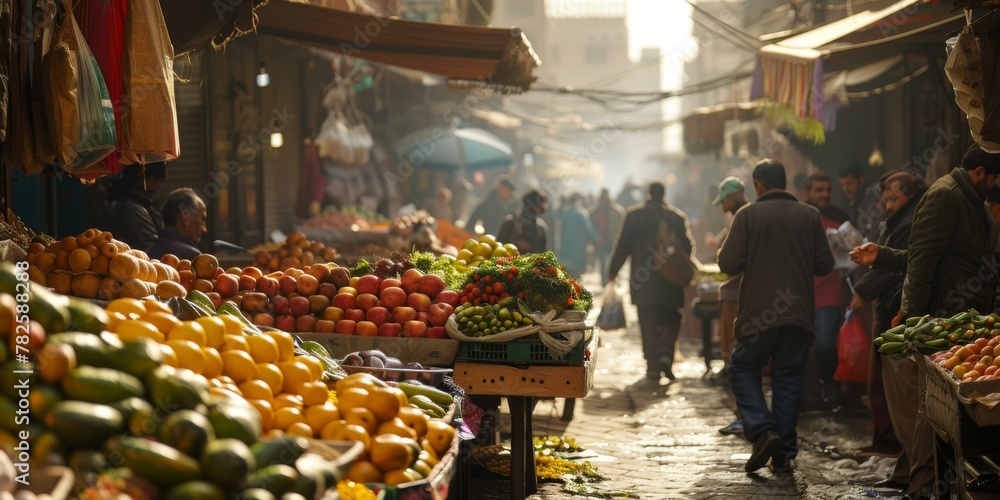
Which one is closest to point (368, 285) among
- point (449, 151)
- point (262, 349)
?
point (262, 349)

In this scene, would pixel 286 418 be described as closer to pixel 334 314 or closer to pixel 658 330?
pixel 334 314

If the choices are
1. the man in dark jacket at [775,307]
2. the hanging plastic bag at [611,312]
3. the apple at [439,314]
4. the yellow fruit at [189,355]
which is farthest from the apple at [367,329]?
the hanging plastic bag at [611,312]

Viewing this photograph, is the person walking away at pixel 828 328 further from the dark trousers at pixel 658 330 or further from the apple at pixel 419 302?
the apple at pixel 419 302

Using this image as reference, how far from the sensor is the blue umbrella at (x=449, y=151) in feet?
68.0

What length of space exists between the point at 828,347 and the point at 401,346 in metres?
5.34

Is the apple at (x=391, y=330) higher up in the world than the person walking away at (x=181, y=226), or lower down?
lower down

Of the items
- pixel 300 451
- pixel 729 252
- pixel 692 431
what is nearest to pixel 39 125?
pixel 300 451

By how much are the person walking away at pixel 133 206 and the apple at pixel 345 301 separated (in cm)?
271

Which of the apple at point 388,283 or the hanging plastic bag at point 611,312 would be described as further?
the hanging plastic bag at point 611,312

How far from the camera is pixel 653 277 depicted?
12266 mm

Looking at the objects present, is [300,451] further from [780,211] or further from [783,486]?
[780,211]

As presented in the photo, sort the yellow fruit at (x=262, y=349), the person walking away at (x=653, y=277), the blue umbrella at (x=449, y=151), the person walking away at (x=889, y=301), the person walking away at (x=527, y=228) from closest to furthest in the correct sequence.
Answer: the yellow fruit at (x=262, y=349) → the person walking away at (x=889, y=301) → the person walking away at (x=653, y=277) → the person walking away at (x=527, y=228) → the blue umbrella at (x=449, y=151)

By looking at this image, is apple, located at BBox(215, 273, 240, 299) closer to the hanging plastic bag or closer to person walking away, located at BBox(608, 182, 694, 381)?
person walking away, located at BBox(608, 182, 694, 381)

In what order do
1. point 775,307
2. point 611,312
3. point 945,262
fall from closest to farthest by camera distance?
point 945,262, point 775,307, point 611,312
